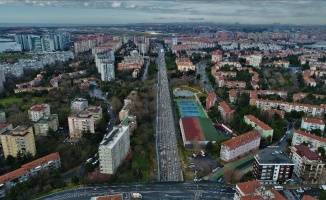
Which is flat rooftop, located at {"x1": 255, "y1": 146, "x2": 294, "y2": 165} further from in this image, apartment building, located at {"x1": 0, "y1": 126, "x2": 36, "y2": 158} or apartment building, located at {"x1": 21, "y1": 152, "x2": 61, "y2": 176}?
apartment building, located at {"x1": 0, "y1": 126, "x2": 36, "y2": 158}

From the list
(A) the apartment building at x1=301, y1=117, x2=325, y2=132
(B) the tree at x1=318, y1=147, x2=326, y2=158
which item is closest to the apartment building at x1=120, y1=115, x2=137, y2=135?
(B) the tree at x1=318, y1=147, x2=326, y2=158

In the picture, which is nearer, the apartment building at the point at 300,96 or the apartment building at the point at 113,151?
the apartment building at the point at 113,151

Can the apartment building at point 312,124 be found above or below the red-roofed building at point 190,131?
above

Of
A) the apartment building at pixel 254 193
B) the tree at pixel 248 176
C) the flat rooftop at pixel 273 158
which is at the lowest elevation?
the tree at pixel 248 176

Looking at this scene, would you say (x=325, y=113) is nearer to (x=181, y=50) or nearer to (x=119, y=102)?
(x=119, y=102)

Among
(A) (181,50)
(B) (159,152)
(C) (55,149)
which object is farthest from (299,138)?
(A) (181,50)

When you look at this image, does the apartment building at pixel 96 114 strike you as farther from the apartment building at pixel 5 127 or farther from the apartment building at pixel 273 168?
the apartment building at pixel 273 168

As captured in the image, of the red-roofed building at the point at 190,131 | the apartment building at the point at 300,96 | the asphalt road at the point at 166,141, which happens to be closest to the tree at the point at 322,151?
the red-roofed building at the point at 190,131
